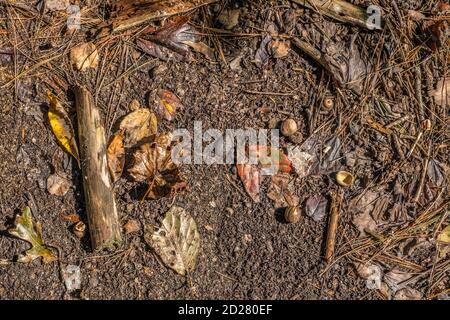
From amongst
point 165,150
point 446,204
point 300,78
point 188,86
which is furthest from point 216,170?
point 446,204

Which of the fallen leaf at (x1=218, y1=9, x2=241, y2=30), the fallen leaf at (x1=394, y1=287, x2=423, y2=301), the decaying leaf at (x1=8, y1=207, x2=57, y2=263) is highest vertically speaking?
the fallen leaf at (x1=218, y1=9, x2=241, y2=30)

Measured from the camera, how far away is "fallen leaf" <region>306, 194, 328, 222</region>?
3.21 metres

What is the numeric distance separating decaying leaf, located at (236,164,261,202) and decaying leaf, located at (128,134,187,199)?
358 millimetres

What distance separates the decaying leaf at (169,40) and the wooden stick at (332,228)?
1288 mm

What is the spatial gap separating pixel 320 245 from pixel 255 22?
1448mm

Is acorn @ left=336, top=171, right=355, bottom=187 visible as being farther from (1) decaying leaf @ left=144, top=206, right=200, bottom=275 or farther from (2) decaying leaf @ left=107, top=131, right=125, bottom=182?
(2) decaying leaf @ left=107, top=131, right=125, bottom=182

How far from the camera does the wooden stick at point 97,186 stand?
3121mm

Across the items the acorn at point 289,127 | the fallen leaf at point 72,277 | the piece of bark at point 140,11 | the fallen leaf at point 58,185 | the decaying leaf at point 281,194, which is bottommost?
the fallen leaf at point 72,277

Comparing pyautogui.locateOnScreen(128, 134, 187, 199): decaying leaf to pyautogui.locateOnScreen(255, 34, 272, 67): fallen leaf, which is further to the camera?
pyautogui.locateOnScreen(255, 34, 272, 67): fallen leaf

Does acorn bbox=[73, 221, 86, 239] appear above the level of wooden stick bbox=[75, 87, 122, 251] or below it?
below

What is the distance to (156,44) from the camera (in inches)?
128

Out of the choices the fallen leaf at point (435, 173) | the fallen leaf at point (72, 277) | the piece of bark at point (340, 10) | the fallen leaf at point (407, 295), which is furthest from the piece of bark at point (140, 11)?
the fallen leaf at point (407, 295)

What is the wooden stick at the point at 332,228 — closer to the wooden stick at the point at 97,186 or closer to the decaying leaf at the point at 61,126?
the wooden stick at the point at 97,186

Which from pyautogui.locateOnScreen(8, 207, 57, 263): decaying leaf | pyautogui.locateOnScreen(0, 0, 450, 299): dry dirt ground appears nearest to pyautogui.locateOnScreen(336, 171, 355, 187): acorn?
pyautogui.locateOnScreen(0, 0, 450, 299): dry dirt ground
